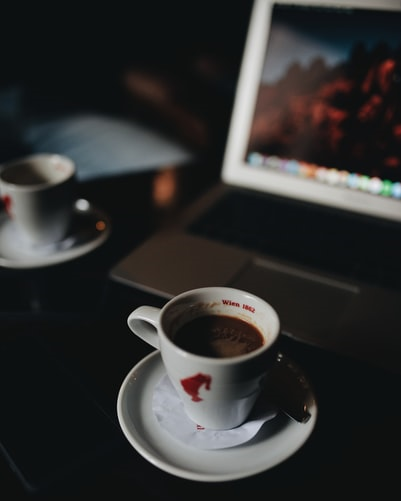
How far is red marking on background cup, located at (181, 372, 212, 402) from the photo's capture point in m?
0.41

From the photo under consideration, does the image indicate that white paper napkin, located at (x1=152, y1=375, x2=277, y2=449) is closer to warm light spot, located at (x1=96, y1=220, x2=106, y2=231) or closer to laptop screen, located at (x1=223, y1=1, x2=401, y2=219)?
warm light spot, located at (x1=96, y1=220, x2=106, y2=231)

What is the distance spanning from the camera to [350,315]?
62cm

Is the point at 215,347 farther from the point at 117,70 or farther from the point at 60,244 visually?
the point at 117,70

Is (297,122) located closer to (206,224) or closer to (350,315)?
(206,224)

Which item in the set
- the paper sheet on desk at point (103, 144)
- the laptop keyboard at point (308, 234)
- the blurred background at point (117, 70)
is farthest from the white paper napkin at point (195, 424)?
the blurred background at point (117, 70)

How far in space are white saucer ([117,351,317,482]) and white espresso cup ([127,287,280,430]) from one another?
0.03 m

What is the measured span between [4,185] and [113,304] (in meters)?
0.24

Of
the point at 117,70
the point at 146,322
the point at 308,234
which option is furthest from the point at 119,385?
the point at 117,70

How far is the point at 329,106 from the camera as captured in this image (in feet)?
2.71

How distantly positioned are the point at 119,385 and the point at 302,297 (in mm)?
261

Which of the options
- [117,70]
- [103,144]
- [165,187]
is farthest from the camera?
[117,70]

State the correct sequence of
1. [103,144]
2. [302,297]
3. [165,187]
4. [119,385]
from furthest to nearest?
[103,144] → [165,187] → [302,297] → [119,385]

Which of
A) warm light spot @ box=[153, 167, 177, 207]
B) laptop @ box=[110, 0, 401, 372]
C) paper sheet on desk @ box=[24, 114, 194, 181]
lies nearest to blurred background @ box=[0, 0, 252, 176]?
paper sheet on desk @ box=[24, 114, 194, 181]

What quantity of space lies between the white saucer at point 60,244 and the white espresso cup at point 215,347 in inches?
11.4
